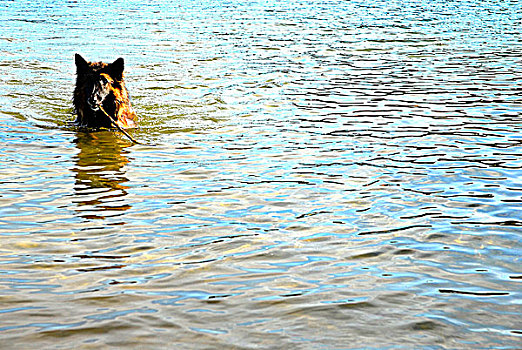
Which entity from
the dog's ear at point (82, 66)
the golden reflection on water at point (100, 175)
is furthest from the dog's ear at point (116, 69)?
the golden reflection on water at point (100, 175)

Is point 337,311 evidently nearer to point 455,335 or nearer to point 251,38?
point 455,335

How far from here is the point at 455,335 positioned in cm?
411

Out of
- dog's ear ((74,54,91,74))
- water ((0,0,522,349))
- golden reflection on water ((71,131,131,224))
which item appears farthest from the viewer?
dog's ear ((74,54,91,74))

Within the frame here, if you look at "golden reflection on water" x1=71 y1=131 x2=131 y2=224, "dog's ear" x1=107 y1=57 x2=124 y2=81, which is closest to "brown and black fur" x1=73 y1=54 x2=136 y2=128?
"dog's ear" x1=107 y1=57 x2=124 y2=81

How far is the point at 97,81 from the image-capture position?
1058 cm

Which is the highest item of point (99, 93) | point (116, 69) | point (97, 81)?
point (116, 69)

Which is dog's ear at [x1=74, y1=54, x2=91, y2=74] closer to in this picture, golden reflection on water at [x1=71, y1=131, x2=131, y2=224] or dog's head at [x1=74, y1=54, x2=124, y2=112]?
dog's head at [x1=74, y1=54, x2=124, y2=112]

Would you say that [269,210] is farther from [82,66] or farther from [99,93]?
[82,66]

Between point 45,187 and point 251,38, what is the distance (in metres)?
15.8

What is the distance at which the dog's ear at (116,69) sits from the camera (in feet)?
34.6

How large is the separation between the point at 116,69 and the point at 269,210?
5.23 m

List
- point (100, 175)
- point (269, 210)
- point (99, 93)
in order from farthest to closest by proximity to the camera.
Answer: point (99, 93) < point (100, 175) < point (269, 210)

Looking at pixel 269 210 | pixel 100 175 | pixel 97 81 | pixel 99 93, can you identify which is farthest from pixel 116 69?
pixel 269 210

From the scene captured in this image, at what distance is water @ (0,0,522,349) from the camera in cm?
429
